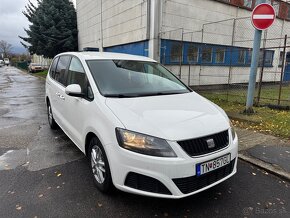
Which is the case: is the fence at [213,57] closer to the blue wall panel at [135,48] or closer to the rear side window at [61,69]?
the blue wall panel at [135,48]

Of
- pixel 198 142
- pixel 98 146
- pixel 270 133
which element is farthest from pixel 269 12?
pixel 98 146

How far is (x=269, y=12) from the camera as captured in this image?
20.0ft

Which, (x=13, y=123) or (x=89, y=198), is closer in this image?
(x=89, y=198)

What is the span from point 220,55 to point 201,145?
1272 cm

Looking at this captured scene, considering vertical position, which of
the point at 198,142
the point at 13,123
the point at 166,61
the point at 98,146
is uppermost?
the point at 166,61

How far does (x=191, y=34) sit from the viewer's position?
12734mm

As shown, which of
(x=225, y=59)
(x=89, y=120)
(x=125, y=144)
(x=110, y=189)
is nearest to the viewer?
(x=125, y=144)

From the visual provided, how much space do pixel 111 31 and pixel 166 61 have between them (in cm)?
550

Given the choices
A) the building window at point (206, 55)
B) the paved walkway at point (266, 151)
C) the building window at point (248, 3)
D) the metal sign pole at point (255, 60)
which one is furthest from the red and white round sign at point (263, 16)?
the building window at point (248, 3)

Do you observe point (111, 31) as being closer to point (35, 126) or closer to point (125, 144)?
point (35, 126)

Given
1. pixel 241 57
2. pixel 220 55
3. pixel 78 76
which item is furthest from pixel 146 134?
pixel 241 57

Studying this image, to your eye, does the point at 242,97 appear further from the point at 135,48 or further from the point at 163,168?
the point at 163,168

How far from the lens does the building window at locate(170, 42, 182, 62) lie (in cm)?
1225

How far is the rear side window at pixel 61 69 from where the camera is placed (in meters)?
4.66
